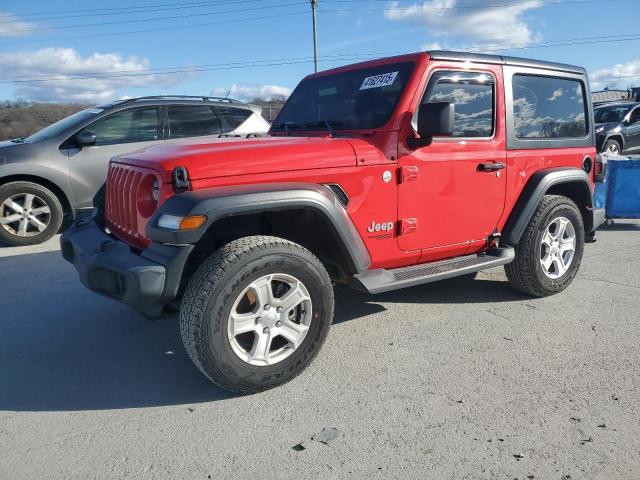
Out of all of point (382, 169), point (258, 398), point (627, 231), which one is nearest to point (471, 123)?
point (382, 169)

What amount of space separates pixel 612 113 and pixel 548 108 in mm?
13233

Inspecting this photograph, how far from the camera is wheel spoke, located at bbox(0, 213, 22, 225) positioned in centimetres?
625

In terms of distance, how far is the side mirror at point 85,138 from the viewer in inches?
250

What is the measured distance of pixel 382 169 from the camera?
3287mm

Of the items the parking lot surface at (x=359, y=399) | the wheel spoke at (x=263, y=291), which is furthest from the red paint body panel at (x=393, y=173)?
the parking lot surface at (x=359, y=399)

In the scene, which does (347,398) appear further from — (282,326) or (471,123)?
(471,123)

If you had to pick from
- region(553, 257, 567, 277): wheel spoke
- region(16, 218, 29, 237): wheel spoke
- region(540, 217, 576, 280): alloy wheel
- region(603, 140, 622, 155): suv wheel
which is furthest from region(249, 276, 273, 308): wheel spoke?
region(603, 140, 622, 155): suv wheel

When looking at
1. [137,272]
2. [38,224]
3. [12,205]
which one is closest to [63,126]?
[12,205]

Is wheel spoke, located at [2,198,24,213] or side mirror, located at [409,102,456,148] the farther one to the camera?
wheel spoke, located at [2,198,24,213]

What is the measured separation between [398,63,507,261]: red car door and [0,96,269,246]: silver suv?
3.17 meters

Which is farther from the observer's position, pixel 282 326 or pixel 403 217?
pixel 403 217

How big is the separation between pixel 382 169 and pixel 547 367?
1597 mm

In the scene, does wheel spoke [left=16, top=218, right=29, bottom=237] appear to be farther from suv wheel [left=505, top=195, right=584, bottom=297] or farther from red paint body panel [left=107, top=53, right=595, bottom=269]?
suv wheel [left=505, top=195, right=584, bottom=297]

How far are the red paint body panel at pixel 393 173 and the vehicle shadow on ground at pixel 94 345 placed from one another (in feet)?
2.55
